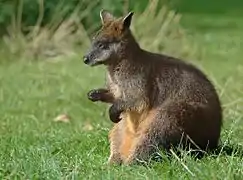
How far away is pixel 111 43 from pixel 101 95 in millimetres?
401

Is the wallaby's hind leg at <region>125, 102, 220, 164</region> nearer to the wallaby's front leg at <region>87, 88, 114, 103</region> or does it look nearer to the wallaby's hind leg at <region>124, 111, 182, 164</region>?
the wallaby's hind leg at <region>124, 111, 182, 164</region>

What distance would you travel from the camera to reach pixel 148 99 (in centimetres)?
664

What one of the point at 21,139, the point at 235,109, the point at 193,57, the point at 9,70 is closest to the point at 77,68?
the point at 9,70

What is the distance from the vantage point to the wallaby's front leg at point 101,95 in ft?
22.3

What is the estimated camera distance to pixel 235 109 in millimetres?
10000

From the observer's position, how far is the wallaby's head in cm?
686

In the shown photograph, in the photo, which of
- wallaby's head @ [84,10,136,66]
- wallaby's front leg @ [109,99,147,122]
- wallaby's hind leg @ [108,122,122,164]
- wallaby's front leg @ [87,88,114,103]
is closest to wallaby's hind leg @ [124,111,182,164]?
wallaby's front leg @ [109,99,147,122]

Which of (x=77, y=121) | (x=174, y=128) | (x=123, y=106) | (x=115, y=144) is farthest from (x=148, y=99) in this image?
(x=77, y=121)

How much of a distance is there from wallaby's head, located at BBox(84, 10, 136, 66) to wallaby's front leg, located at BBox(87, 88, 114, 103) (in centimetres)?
23

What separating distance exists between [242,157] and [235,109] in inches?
142

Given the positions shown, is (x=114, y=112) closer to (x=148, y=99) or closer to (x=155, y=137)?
(x=148, y=99)

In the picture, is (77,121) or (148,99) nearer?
(148,99)

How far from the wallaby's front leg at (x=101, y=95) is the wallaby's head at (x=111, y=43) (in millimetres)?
228

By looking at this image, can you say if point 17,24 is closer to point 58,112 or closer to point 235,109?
point 58,112
